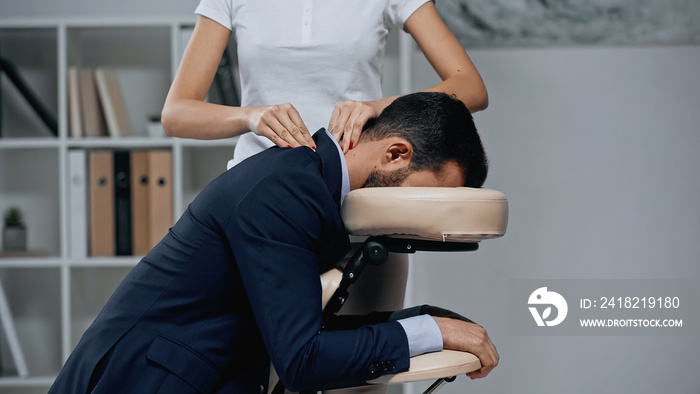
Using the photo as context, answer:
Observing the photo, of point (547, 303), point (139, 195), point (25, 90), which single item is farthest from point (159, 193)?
point (547, 303)

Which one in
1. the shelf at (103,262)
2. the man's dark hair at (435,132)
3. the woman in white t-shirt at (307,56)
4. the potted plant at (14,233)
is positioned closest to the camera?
the man's dark hair at (435,132)

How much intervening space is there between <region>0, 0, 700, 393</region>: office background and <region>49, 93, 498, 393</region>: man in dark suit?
4.57 ft

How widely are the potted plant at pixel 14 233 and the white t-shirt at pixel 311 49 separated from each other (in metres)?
1.42

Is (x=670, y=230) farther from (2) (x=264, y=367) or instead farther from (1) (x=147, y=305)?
(1) (x=147, y=305)

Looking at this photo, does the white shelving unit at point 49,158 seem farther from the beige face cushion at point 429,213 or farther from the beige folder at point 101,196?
the beige face cushion at point 429,213

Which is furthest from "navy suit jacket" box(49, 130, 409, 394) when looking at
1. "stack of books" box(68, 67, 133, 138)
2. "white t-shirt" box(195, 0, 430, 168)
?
"stack of books" box(68, 67, 133, 138)

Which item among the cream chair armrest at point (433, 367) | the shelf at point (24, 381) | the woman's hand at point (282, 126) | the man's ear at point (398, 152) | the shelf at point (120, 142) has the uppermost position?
the shelf at point (120, 142)

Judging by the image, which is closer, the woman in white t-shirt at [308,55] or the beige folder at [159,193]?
the woman in white t-shirt at [308,55]

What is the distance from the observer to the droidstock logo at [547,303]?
2373 millimetres

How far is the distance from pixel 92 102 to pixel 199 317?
156 centimetres

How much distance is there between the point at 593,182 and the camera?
240 cm

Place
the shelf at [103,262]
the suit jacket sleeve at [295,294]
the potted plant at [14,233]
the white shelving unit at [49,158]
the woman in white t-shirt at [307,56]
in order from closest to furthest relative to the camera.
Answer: the suit jacket sleeve at [295,294] < the woman in white t-shirt at [307,56] < the shelf at [103,262] < the potted plant at [14,233] < the white shelving unit at [49,158]

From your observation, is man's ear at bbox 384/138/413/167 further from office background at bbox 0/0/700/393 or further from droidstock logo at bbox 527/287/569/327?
droidstock logo at bbox 527/287/569/327

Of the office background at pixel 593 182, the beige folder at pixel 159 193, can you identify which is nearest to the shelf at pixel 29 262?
the beige folder at pixel 159 193
